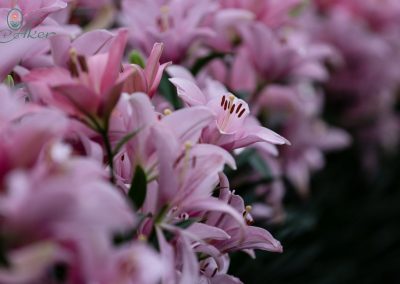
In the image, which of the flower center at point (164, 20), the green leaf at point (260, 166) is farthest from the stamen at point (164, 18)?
the green leaf at point (260, 166)

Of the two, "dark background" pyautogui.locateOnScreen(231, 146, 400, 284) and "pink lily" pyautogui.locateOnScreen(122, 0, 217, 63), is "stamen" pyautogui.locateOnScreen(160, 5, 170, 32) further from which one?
"dark background" pyautogui.locateOnScreen(231, 146, 400, 284)

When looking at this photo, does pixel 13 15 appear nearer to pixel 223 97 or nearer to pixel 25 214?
pixel 223 97

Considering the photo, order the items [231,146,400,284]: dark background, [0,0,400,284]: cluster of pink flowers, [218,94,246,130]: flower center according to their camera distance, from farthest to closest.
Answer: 1. [231,146,400,284]: dark background
2. [218,94,246,130]: flower center
3. [0,0,400,284]: cluster of pink flowers

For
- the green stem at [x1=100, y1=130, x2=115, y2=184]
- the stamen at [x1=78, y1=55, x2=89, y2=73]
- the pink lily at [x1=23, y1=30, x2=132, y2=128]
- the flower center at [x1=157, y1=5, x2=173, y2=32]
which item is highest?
the stamen at [x1=78, y1=55, x2=89, y2=73]

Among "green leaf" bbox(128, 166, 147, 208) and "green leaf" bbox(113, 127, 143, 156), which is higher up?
"green leaf" bbox(113, 127, 143, 156)

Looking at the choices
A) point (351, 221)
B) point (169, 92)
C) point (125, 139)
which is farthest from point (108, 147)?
point (351, 221)

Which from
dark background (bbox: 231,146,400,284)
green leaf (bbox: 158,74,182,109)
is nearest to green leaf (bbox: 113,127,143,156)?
green leaf (bbox: 158,74,182,109)

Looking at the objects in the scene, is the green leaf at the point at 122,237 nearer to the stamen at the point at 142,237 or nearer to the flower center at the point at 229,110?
the stamen at the point at 142,237
